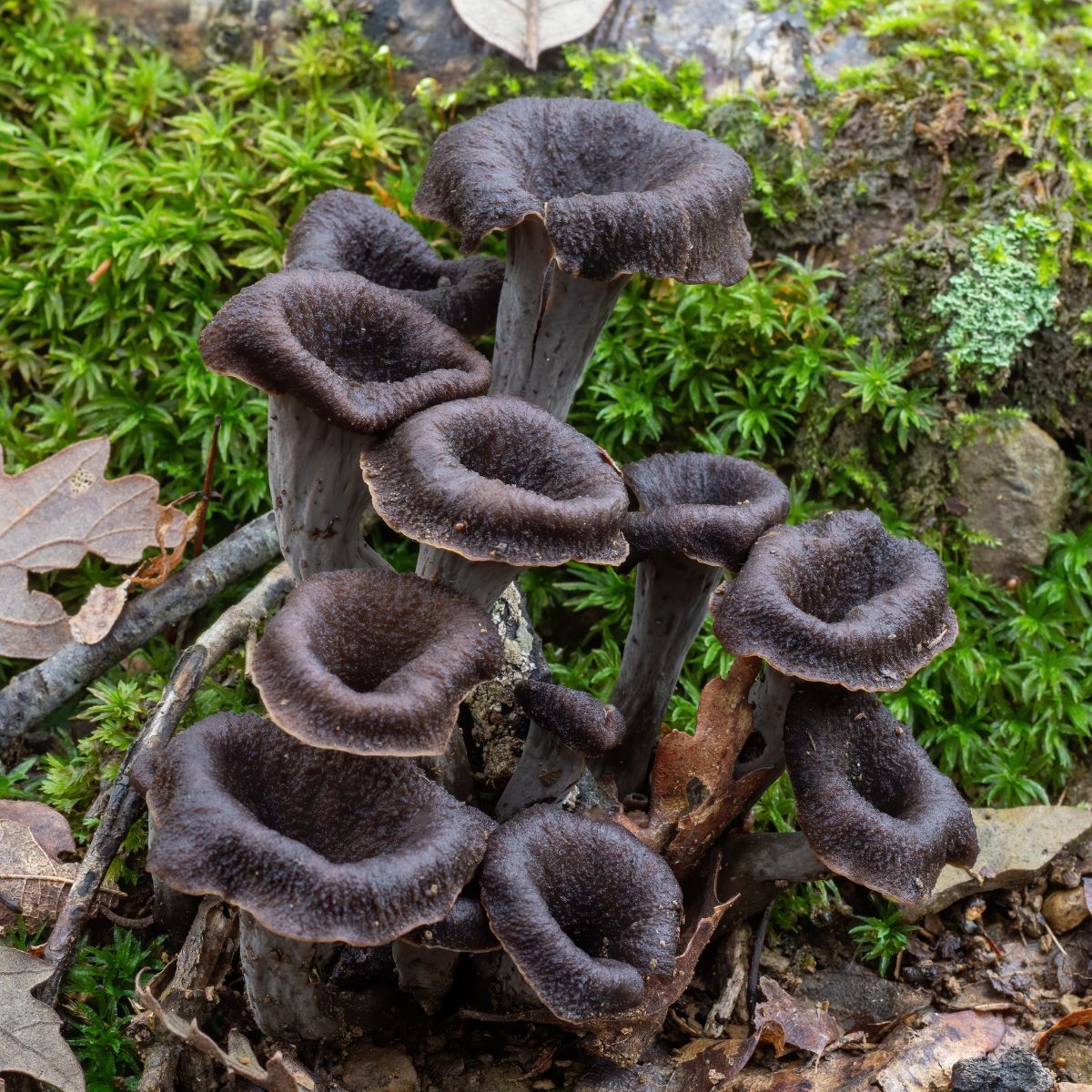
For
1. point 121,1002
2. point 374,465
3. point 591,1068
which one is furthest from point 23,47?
point 591,1068

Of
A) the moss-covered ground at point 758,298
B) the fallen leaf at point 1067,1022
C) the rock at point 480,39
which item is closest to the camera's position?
the fallen leaf at point 1067,1022

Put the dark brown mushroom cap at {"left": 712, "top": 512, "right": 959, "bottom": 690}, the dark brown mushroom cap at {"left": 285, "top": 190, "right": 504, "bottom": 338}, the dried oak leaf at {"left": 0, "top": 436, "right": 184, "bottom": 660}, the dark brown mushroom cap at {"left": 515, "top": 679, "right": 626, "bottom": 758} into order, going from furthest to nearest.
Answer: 1. the dried oak leaf at {"left": 0, "top": 436, "right": 184, "bottom": 660}
2. the dark brown mushroom cap at {"left": 285, "top": 190, "right": 504, "bottom": 338}
3. the dark brown mushroom cap at {"left": 515, "top": 679, "right": 626, "bottom": 758}
4. the dark brown mushroom cap at {"left": 712, "top": 512, "right": 959, "bottom": 690}

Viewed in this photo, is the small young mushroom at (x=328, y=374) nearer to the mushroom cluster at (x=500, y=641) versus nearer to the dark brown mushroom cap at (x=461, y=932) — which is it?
the mushroom cluster at (x=500, y=641)

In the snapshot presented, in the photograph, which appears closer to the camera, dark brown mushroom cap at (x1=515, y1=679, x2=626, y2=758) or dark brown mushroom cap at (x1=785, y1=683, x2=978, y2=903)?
dark brown mushroom cap at (x1=785, y1=683, x2=978, y2=903)

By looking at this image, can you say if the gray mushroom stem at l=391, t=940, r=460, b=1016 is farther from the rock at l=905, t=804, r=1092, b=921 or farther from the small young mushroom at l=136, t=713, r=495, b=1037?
the rock at l=905, t=804, r=1092, b=921

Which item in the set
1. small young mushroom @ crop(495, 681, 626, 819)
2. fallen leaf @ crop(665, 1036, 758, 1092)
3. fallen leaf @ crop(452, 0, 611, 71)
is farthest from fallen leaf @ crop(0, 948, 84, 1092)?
fallen leaf @ crop(452, 0, 611, 71)

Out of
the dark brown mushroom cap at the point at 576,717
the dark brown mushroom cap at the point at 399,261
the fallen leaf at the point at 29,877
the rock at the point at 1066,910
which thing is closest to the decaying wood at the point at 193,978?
the fallen leaf at the point at 29,877

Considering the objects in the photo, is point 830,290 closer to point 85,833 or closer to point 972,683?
point 972,683

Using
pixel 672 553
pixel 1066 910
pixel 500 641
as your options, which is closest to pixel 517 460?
pixel 500 641
